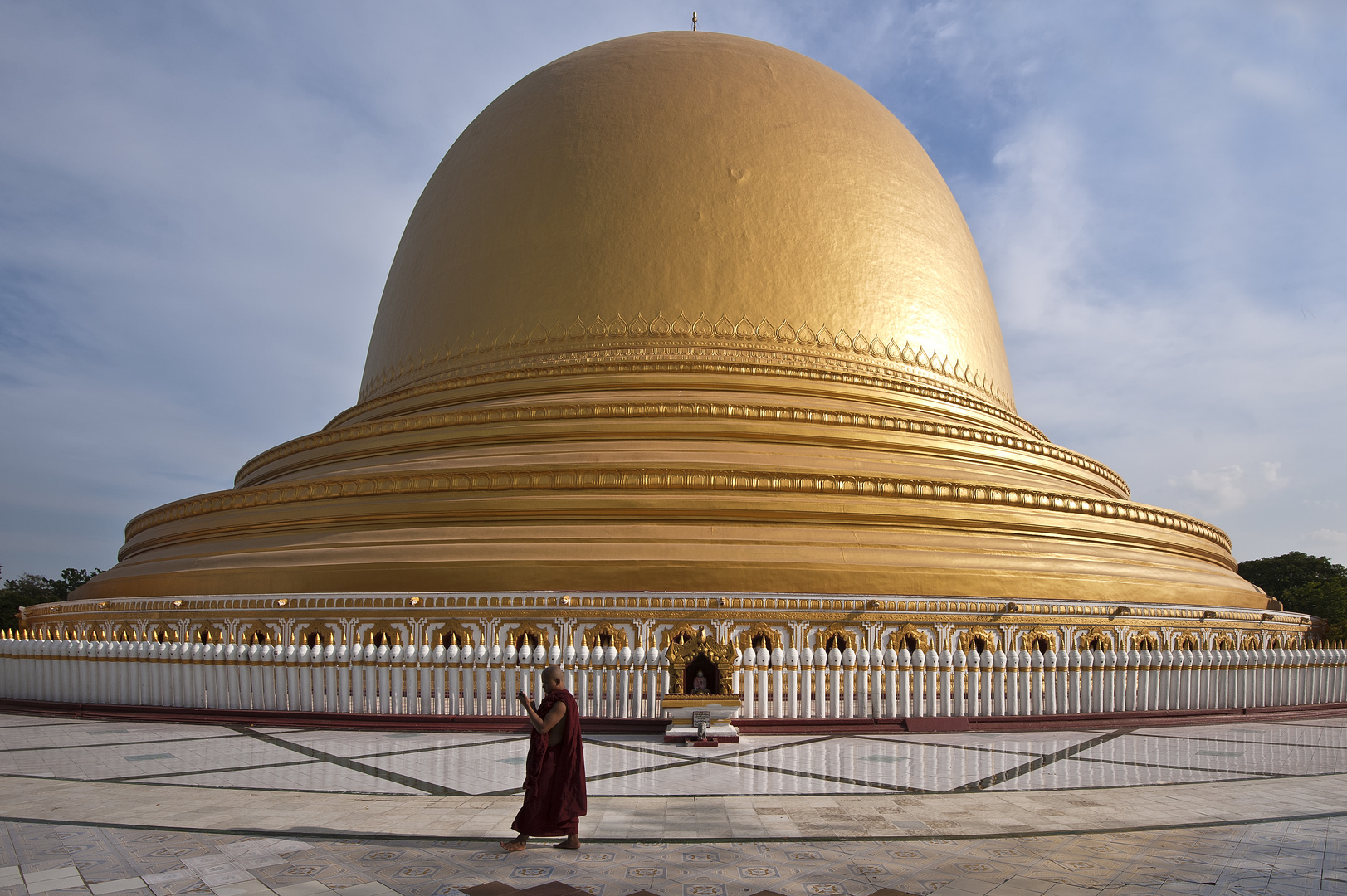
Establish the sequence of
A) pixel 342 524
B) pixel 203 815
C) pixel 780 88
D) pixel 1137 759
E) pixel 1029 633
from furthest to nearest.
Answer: pixel 780 88 < pixel 342 524 < pixel 1029 633 < pixel 1137 759 < pixel 203 815

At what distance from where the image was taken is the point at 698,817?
17.0 ft

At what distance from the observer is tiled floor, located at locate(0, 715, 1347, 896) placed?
4062 mm

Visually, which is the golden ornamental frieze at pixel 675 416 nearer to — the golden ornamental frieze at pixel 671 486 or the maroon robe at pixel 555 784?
the golden ornamental frieze at pixel 671 486

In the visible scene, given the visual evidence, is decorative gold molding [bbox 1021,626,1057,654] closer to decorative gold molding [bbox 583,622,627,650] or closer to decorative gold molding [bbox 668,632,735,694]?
decorative gold molding [bbox 668,632,735,694]

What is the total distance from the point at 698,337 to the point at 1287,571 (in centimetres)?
3266

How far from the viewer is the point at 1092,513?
12.6 meters

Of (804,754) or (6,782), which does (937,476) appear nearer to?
(804,754)

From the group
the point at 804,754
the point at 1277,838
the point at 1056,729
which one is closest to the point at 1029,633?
the point at 1056,729

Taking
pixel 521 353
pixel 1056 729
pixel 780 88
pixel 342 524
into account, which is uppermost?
pixel 780 88

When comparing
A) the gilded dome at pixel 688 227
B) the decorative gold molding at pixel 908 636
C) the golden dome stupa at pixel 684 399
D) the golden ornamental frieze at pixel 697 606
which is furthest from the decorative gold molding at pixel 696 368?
the decorative gold molding at pixel 908 636

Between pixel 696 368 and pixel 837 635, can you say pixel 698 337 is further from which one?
pixel 837 635

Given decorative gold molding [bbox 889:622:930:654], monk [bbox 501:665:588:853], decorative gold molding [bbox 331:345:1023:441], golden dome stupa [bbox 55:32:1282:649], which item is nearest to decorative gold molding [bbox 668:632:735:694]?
golden dome stupa [bbox 55:32:1282:649]

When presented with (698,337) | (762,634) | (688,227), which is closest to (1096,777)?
(762,634)

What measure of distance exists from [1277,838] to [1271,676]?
264 inches
